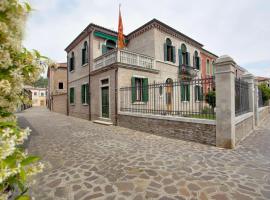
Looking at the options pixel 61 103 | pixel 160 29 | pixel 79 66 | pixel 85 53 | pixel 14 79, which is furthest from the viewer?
pixel 61 103

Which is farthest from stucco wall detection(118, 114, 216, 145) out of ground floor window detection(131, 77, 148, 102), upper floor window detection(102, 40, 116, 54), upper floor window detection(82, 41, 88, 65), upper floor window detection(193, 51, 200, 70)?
upper floor window detection(193, 51, 200, 70)

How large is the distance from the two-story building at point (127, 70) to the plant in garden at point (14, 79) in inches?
272

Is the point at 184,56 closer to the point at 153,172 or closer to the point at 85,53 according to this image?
the point at 85,53

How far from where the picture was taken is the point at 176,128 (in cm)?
620

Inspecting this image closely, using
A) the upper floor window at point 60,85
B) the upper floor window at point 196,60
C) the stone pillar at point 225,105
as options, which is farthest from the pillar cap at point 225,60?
the upper floor window at point 60,85

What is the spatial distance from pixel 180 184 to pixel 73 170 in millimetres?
2337

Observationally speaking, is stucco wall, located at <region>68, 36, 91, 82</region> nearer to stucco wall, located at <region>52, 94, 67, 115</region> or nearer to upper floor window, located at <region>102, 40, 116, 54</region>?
upper floor window, located at <region>102, 40, 116, 54</region>

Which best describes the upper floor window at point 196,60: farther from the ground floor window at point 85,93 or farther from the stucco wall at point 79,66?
the ground floor window at point 85,93

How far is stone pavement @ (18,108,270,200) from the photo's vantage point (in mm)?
2629

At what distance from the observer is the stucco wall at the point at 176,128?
5301 millimetres

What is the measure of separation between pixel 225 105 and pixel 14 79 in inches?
212

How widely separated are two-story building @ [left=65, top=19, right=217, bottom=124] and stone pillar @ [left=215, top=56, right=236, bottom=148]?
2.83m

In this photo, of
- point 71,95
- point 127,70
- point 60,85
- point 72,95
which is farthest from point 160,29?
point 60,85

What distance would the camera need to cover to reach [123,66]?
957 cm
